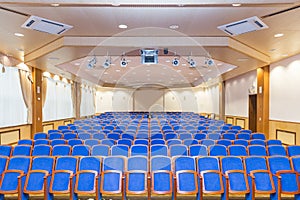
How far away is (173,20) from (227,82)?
591 inches

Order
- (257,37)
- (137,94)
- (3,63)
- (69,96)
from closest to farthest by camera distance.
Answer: (257,37)
(3,63)
(69,96)
(137,94)

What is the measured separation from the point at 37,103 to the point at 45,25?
781cm

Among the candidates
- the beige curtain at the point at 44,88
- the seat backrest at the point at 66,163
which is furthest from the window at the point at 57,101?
the seat backrest at the point at 66,163

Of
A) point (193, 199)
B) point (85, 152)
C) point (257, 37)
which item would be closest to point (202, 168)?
point (193, 199)

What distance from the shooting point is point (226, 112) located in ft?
68.1

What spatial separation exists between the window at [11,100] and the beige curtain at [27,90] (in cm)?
15

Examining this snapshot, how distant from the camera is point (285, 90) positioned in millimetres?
11867

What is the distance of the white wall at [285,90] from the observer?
1104 cm

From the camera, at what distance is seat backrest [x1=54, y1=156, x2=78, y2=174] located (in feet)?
18.2

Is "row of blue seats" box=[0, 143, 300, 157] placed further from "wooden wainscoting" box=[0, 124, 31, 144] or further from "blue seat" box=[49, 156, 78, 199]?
"wooden wainscoting" box=[0, 124, 31, 144]

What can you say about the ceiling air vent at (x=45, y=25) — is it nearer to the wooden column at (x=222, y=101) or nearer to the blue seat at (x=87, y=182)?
the blue seat at (x=87, y=182)

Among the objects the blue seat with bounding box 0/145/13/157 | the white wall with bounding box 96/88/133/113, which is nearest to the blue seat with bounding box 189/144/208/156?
the blue seat with bounding box 0/145/13/157

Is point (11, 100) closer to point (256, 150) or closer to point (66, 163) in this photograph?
point (66, 163)

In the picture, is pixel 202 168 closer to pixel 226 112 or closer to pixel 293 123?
pixel 293 123
